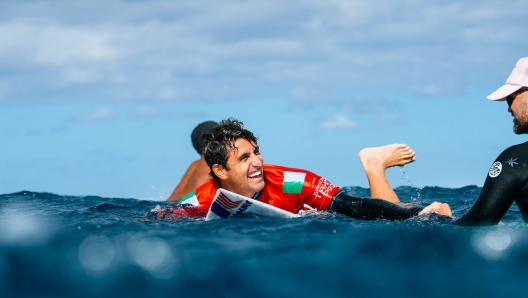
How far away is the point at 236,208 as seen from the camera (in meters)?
7.53

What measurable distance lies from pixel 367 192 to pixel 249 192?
7.28 m

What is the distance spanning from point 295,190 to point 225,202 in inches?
41.7

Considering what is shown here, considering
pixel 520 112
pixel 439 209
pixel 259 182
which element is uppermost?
pixel 520 112

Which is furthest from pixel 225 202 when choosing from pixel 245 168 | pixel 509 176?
pixel 509 176

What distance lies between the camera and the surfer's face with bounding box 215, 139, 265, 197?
7.95 meters

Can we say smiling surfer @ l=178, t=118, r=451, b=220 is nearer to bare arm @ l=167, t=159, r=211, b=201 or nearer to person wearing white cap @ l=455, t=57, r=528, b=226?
person wearing white cap @ l=455, t=57, r=528, b=226

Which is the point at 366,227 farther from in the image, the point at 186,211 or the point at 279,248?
the point at 186,211

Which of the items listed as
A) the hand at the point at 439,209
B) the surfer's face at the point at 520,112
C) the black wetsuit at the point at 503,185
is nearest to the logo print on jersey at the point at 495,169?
the black wetsuit at the point at 503,185

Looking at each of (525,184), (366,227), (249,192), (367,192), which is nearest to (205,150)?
(249,192)

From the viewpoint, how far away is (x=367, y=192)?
1487cm

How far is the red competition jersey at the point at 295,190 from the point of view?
816 centimetres

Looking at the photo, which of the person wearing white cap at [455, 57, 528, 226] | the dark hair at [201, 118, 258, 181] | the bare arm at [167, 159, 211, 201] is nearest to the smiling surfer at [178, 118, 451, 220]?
the dark hair at [201, 118, 258, 181]

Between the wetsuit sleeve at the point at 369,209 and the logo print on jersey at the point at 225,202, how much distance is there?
1.27m

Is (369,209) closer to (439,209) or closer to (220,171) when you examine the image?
(439,209)
